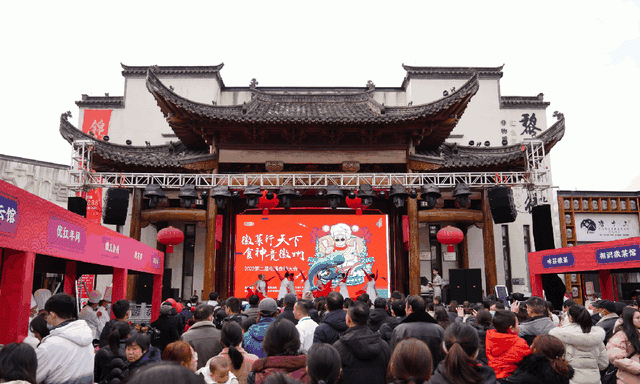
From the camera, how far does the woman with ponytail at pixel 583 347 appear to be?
11.5 feet

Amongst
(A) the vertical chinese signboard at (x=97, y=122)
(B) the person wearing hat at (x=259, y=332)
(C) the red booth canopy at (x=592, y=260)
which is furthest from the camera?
(A) the vertical chinese signboard at (x=97, y=122)

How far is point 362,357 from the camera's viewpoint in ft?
10.3

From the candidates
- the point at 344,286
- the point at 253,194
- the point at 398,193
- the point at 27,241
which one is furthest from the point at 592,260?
the point at 27,241

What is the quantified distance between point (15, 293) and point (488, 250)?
37.8 feet

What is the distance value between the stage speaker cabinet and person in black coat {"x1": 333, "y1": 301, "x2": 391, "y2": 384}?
8999 mm

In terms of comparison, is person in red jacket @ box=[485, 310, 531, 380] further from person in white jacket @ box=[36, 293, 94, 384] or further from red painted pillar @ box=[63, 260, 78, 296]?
red painted pillar @ box=[63, 260, 78, 296]

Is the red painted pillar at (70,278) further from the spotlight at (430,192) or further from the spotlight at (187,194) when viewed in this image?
the spotlight at (430,192)

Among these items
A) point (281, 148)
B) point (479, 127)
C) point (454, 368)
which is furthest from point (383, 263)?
point (454, 368)

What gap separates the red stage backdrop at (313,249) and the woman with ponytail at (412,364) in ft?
37.1

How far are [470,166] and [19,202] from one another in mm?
11758

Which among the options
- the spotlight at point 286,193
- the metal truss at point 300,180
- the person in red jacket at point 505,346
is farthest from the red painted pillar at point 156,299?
the person in red jacket at point 505,346

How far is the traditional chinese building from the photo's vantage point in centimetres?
1202

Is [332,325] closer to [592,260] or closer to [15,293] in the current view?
[15,293]

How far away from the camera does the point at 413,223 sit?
1277 centimetres
